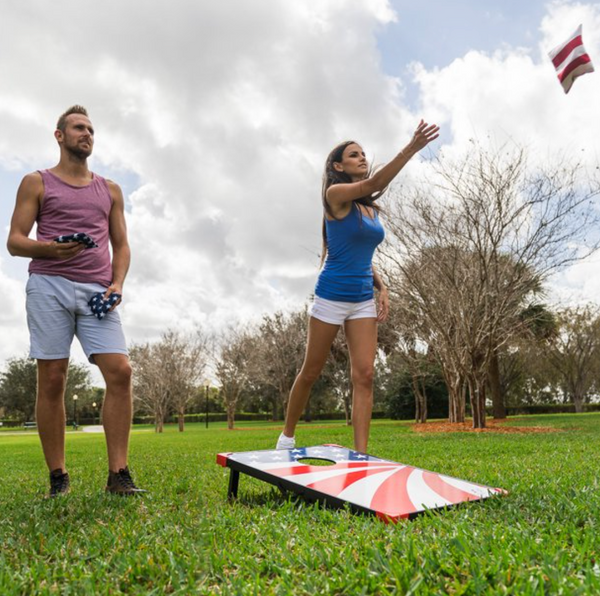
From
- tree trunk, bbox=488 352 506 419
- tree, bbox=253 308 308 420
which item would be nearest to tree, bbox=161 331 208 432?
tree, bbox=253 308 308 420

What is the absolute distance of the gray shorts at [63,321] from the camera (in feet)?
10.3

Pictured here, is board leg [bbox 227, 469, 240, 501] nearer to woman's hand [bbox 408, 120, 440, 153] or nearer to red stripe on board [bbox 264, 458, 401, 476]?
red stripe on board [bbox 264, 458, 401, 476]

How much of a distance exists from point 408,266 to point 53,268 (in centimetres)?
1078

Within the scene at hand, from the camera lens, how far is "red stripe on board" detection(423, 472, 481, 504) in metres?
2.42

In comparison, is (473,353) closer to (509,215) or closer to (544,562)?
(509,215)

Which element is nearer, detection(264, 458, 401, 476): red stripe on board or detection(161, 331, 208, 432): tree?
detection(264, 458, 401, 476): red stripe on board

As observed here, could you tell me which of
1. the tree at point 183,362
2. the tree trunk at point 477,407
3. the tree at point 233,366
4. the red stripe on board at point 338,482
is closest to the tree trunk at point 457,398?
the tree trunk at point 477,407

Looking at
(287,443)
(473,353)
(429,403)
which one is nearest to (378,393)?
(429,403)

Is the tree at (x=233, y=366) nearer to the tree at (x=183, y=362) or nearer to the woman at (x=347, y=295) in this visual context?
the tree at (x=183, y=362)

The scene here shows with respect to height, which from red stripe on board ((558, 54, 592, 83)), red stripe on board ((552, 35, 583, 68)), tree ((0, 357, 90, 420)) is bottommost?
tree ((0, 357, 90, 420))

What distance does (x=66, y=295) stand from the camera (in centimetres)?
319

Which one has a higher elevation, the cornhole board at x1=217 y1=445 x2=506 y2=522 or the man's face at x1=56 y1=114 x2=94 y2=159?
the man's face at x1=56 y1=114 x2=94 y2=159

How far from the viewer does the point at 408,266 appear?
519 inches

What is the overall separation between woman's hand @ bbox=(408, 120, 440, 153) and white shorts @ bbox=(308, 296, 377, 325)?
3.99 ft
